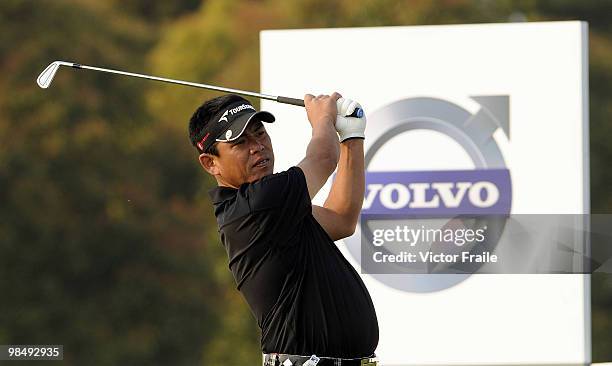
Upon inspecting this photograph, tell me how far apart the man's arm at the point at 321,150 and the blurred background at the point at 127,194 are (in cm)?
298

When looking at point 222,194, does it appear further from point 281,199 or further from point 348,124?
point 348,124

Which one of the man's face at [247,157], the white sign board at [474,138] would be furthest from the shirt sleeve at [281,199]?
the white sign board at [474,138]

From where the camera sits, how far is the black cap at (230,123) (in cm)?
220

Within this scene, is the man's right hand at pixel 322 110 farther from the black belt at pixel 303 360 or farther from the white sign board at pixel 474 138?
the white sign board at pixel 474 138

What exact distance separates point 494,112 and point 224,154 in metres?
2.43

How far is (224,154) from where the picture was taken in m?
2.26

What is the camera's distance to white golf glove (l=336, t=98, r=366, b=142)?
229cm

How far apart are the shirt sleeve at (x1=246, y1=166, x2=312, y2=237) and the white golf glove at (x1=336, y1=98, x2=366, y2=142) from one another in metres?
0.21

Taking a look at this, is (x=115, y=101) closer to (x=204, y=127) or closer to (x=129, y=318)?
(x=129, y=318)

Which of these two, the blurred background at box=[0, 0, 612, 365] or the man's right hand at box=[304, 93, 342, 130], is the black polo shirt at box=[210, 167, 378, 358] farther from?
the blurred background at box=[0, 0, 612, 365]

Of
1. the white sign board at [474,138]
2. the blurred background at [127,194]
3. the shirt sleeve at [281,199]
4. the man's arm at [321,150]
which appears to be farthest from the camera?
the blurred background at [127,194]

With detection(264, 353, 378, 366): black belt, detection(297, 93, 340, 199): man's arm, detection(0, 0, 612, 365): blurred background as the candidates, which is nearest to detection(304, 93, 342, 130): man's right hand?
detection(297, 93, 340, 199): man's arm

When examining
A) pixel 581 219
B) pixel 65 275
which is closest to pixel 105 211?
pixel 65 275

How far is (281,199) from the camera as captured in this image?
82.7 inches
